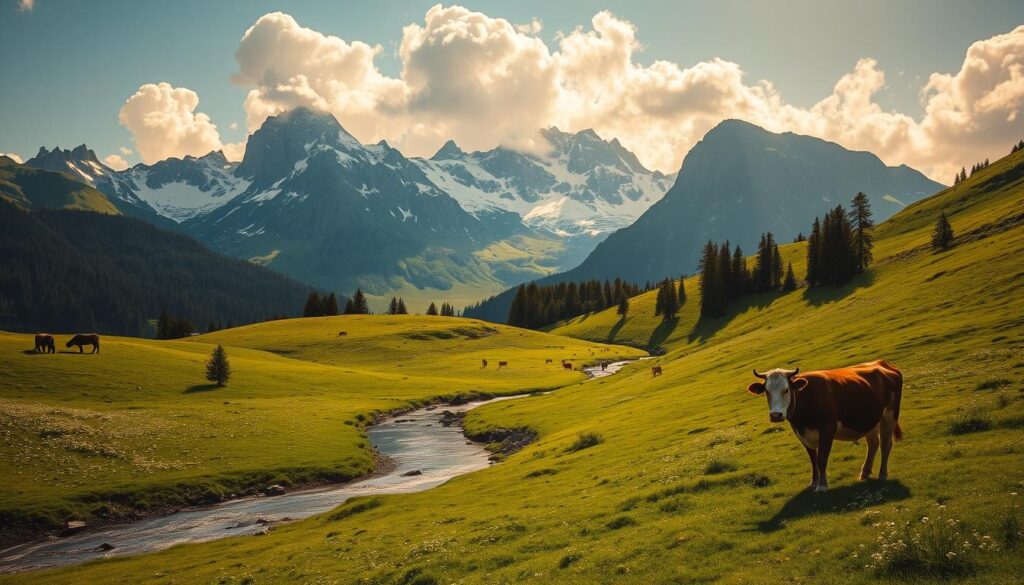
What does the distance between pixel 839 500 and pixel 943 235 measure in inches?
3723

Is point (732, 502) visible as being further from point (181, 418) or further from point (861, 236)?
point (861, 236)

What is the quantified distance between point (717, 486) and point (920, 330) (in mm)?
30497

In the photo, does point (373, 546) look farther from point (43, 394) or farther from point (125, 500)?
point (43, 394)

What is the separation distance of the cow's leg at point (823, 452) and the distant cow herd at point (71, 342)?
9308 cm

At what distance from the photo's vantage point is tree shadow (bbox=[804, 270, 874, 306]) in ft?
315

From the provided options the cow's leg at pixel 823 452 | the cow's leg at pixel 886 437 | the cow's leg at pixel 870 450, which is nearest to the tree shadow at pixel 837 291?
the cow's leg at pixel 886 437

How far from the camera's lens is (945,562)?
11.8 metres

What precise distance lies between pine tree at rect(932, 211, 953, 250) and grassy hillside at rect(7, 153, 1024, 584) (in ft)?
120

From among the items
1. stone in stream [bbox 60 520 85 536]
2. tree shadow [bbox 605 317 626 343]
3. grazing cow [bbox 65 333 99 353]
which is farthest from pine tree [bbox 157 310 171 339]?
stone in stream [bbox 60 520 85 536]

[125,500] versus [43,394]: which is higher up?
[43,394]

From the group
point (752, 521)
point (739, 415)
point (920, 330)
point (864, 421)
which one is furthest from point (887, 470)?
point (920, 330)

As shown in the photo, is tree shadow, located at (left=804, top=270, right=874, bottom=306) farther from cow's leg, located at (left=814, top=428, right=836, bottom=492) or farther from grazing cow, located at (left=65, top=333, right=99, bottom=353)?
grazing cow, located at (left=65, top=333, right=99, bottom=353)

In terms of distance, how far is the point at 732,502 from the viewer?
19.5 meters

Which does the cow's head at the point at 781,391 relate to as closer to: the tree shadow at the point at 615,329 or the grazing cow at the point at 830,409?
the grazing cow at the point at 830,409
